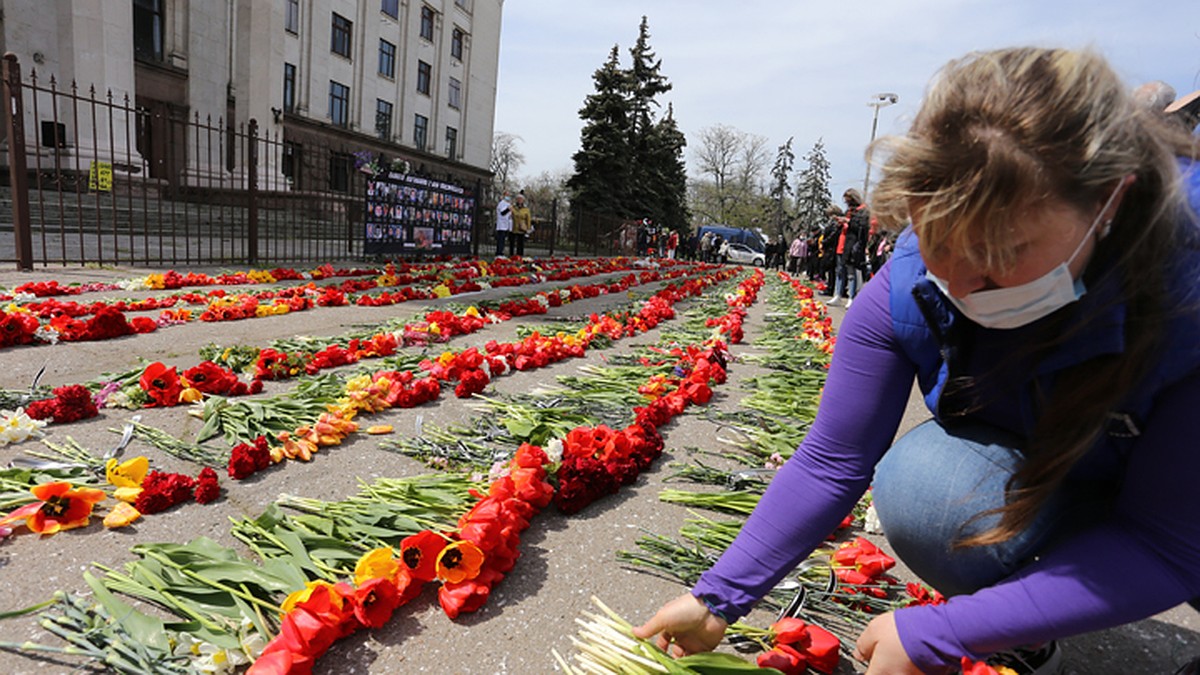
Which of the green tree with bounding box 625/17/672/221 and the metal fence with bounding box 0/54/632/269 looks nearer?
the metal fence with bounding box 0/54/632/269

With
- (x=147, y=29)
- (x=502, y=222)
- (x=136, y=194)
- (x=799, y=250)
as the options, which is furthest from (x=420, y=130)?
(x=799, y=250)

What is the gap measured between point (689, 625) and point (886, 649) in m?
0.36

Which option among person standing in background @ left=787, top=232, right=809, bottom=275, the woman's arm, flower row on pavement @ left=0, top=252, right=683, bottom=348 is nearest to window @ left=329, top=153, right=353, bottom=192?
flower row on pavement @ left=0, top=252, right=683, bottom=348

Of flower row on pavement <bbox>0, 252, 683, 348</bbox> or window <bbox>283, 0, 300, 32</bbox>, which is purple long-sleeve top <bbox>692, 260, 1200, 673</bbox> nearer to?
flower row on pavement <bbox>0, 252, 683, 348</bbox>

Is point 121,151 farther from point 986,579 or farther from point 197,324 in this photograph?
point 986,579

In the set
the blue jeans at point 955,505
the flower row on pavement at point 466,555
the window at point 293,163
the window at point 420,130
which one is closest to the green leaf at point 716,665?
the blue jeans at point 955,505

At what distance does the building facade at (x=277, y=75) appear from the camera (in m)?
16.0

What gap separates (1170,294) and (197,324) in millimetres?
5631

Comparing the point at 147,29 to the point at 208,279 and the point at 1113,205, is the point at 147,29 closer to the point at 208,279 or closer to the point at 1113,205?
the point at 208,279

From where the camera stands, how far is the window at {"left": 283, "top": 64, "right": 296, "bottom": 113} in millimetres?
24547

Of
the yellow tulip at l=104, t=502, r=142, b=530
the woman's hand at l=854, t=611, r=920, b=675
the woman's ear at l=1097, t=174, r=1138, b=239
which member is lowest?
the yellow tulip at l=104, t=502, r=142, b=530

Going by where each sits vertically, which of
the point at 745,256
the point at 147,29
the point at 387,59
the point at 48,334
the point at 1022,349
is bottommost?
the point at 48,334

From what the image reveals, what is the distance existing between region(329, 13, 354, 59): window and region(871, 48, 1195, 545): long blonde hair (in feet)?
97.9

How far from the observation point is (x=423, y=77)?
32812 millimetres
